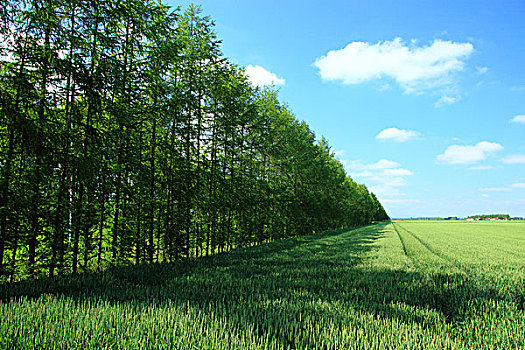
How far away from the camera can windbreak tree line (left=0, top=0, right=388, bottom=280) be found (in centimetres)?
573

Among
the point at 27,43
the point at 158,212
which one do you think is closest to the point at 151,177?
the point at 158,212

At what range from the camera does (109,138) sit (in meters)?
7.59

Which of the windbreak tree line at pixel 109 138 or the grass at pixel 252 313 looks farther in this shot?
the windbreak tree line at pixel 109 138

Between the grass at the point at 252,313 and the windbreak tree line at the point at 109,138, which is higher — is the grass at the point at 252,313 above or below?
below

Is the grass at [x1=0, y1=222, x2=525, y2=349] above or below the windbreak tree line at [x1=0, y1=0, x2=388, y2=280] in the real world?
below

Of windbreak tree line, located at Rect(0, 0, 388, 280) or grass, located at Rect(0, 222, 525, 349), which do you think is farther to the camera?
windbreak tree line, located at Rect(0, 0, 388, 280)

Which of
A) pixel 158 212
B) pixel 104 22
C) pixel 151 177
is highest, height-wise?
pixel 104 22

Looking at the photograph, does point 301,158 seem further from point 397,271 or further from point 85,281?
point 85,281

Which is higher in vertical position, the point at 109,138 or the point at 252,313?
the point at 109,138

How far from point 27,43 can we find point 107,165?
10.5 ft

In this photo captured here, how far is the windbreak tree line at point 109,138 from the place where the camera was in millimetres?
5734

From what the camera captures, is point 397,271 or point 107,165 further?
point 397,271

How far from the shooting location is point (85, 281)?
5.67 m

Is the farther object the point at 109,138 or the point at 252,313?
the point at 109,138
